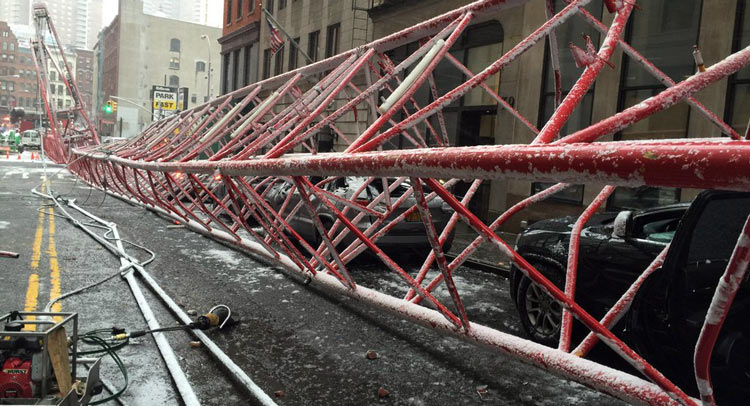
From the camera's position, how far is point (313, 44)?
24609mm

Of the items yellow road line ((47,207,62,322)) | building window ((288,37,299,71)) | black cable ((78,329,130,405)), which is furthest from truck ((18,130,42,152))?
black cable ((78,329,130,405))

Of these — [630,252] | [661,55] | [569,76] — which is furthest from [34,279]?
[661,55]

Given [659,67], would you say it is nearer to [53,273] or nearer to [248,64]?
[53,273]

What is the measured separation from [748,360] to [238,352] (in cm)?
371

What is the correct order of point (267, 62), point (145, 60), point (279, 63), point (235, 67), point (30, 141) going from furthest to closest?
point (145, 60) < point (30, 141) < point (235, 67) < point (267, 62) < point (279, 63)

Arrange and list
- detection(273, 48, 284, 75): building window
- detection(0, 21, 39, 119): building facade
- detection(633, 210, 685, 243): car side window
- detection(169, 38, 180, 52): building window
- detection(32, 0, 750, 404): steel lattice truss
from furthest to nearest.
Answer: detection(0, 21, 39, 119): building facade → detection(169, 38, 180, 52): building window → detection(273, 48, 284, 75): building window → detection(633, 210, 685, 243): car side window → detection(32, 0, 750, 404): steel lattice truss

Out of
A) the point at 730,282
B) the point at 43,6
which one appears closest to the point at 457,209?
the point at 730,282

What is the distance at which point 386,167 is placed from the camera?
2.88 m

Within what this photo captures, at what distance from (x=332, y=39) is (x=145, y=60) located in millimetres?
63613

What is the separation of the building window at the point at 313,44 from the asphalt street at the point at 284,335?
1647cm

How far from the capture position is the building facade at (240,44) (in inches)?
1207

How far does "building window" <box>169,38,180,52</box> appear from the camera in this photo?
259 ft

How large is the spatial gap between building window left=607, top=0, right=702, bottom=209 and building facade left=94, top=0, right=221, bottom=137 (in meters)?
71.7

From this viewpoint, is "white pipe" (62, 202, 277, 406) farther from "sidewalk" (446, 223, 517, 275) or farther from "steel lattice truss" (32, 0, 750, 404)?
"sidewalk" (446, 223, 517, 275)
